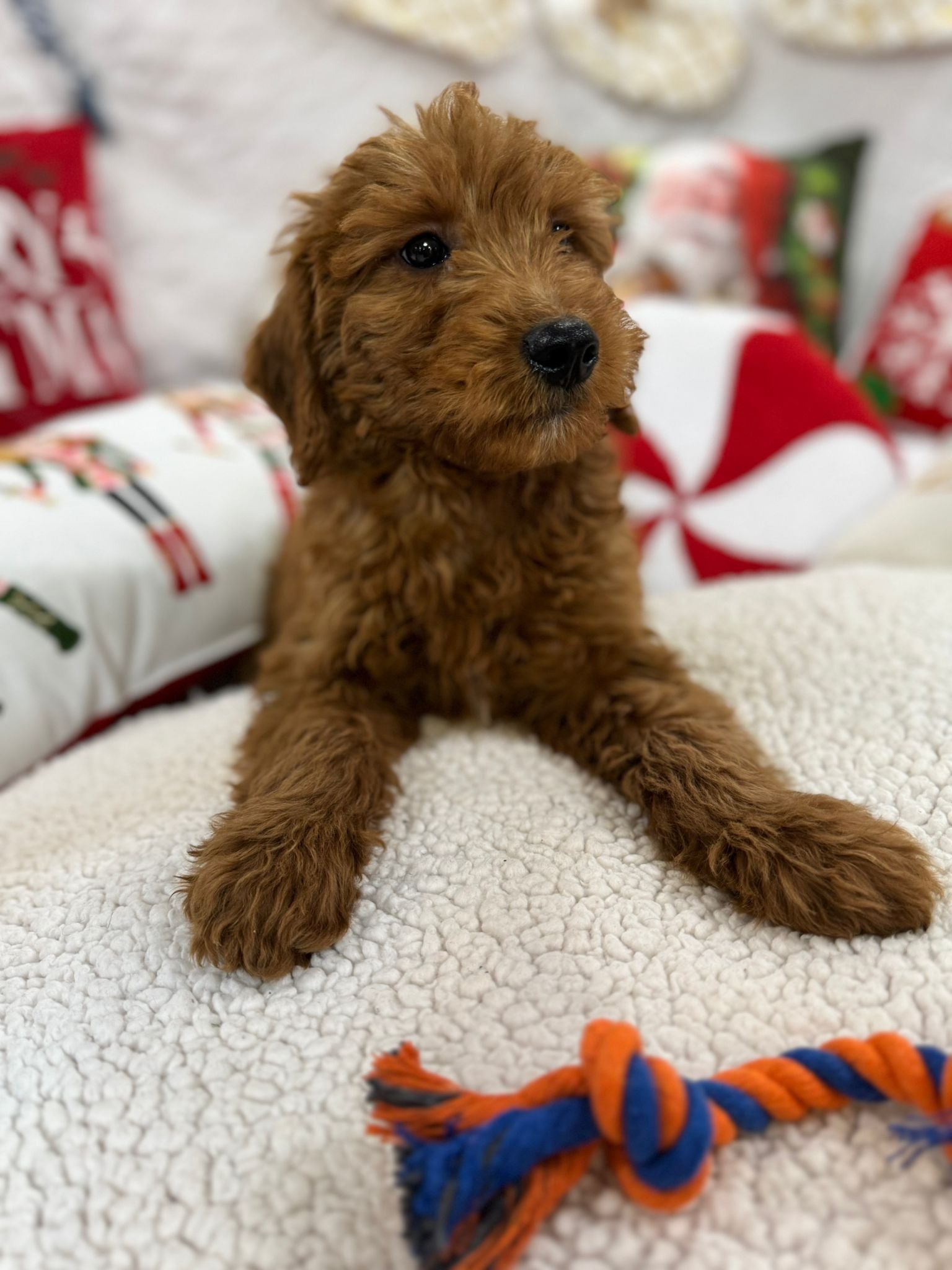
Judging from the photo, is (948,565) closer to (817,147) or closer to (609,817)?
(609,817)

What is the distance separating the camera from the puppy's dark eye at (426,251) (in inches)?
55.1

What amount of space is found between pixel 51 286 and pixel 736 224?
6.47ft

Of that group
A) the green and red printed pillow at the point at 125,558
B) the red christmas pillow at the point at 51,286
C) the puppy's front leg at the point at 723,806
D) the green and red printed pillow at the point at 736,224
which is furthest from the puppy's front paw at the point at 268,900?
the green and red printed pillow at the point at 736,224

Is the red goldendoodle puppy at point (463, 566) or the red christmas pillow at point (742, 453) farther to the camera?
the red christmas pillow at point (742, 453)

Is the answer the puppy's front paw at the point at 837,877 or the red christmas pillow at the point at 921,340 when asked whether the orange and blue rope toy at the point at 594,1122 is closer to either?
the puppy's front paw at the point at 837,877

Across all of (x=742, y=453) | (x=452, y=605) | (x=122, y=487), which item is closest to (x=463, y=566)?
(x=452, y=605)

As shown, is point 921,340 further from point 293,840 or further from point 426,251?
point 293,840

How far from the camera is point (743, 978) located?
41.2 inches

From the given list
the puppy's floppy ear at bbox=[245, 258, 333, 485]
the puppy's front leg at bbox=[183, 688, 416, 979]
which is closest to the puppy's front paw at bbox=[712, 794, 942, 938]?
the puppy's front leg at bbox=[183, 688, 416, 979]

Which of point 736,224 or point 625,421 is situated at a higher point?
point 736,224

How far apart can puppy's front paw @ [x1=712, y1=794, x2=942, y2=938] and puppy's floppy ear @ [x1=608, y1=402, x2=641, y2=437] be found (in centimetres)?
70

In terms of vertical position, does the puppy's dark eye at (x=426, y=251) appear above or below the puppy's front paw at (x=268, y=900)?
above

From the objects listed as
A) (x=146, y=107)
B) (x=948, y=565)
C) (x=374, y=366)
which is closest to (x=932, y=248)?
(x=948, y=565)

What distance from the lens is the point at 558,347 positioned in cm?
123
